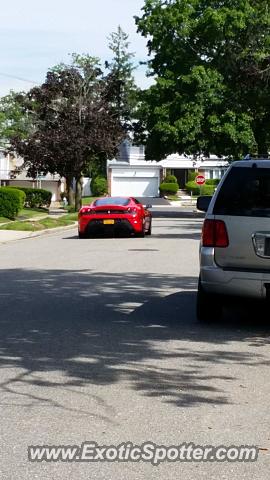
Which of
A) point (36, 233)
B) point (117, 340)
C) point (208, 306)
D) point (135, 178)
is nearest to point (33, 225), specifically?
point (36, 233)

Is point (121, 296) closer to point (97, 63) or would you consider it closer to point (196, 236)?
point (196, 236)

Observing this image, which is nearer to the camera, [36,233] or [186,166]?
[36,233]

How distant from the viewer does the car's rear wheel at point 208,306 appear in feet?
32.1

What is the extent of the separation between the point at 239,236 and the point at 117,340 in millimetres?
1716

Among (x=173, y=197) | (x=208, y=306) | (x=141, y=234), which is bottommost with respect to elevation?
(x=173, y=197)

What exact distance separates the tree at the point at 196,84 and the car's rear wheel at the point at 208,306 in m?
35.4

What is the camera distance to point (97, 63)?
58.2 meters

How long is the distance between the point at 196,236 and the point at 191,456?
22982 millimetres

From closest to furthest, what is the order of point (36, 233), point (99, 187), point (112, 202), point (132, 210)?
point (132, 210)
point (112, 202)
point (36, 233)
point (99, 187)

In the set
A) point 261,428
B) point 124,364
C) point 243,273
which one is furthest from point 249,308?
point 261,428

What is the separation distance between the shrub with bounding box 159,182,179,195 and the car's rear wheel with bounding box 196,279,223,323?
77909 millimetres

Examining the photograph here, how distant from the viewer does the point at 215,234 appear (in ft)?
31.0

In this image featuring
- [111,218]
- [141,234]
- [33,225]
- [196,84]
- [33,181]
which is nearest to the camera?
[111,218]

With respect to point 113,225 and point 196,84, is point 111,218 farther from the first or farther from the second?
point 196,84
